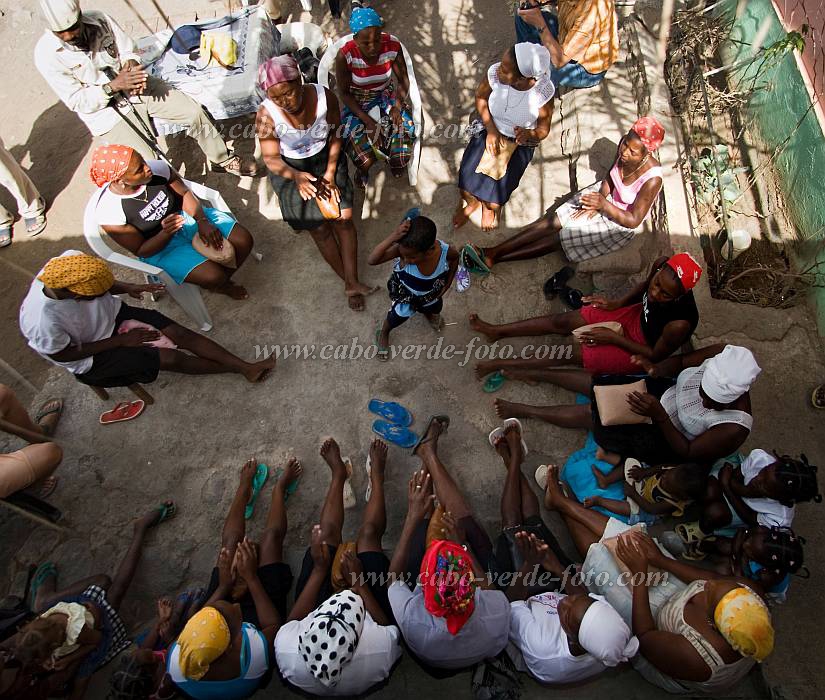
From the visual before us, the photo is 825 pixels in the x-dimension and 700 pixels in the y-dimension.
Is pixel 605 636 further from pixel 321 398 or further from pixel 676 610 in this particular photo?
pixel 321 398

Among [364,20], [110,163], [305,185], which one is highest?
[364,20]

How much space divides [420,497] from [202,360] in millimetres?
1879

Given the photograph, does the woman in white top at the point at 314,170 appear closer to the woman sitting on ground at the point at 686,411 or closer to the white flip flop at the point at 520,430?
the white flip flop at the point at 520,430

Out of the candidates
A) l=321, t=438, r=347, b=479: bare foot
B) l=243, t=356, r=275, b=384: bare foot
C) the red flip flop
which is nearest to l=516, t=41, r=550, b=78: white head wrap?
l=243, t=356, r=275, b=384: bare foot

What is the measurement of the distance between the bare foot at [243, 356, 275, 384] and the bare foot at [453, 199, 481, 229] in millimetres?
1881

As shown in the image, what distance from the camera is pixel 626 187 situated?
3631 millimetres

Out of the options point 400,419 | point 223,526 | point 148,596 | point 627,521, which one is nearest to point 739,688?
point 627,521

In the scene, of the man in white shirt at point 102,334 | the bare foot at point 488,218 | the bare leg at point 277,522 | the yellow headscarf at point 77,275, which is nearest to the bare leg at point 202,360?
the man in white shirt at point 102,334

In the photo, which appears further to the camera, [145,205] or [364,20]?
[364,20]

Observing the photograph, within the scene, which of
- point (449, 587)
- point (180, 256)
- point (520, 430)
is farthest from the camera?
point (180, 256)

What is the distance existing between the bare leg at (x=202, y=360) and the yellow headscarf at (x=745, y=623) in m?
3.11

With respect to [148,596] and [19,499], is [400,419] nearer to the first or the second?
[148,596]

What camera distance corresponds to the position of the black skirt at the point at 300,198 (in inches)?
156

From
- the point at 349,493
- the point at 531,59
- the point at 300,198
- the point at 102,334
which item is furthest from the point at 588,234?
the point at 102,334
